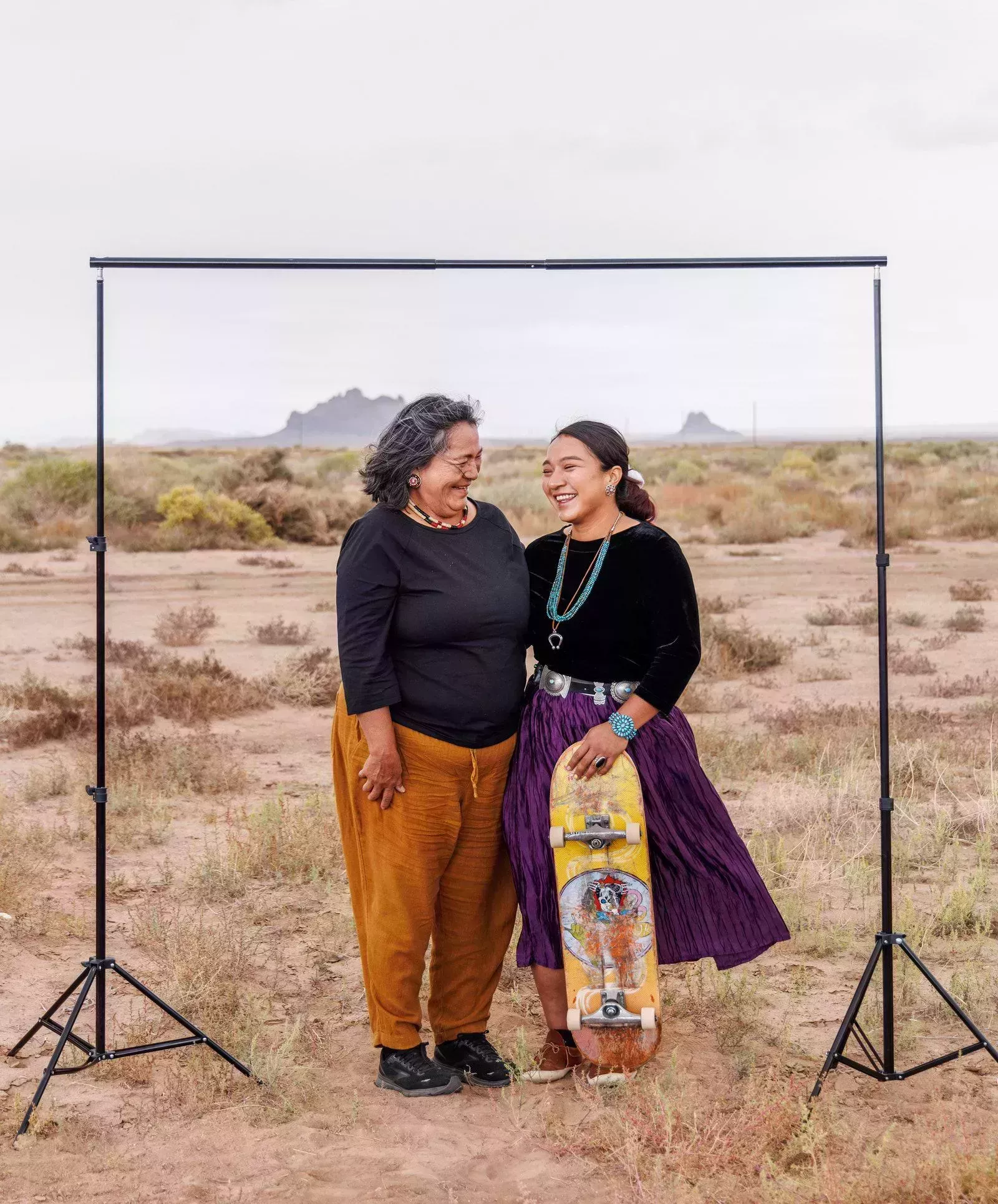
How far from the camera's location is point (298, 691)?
10.4m

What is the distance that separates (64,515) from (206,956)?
2070 centimetres

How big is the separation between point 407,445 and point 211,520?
19904mm

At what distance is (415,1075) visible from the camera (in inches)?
154

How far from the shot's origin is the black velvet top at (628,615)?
3695 mm

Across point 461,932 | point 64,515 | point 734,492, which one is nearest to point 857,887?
point 461,932

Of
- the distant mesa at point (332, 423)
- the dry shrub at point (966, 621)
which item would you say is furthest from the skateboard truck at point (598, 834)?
the distant mesa at point (332, 423)

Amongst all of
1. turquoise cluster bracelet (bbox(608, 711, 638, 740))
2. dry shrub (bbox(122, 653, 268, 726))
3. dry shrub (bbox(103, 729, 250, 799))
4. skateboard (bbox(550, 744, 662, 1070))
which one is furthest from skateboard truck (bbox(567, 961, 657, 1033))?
dry shrub (bbox(122, 653, 268, 726))

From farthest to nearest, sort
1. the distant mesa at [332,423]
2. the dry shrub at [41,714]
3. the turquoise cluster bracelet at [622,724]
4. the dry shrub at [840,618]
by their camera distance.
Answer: the distant mesa at [332,423] → the dry shrub at [840,618] → the dry shrub at [41,714] → the turquoise cluster bracelet at [622,724]

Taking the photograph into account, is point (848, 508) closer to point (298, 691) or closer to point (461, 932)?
point (298, 691)

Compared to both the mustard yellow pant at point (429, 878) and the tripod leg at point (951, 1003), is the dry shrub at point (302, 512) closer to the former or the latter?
the mustard yellow pant at point (429, 878)

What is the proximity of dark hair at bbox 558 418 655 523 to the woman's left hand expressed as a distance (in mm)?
644

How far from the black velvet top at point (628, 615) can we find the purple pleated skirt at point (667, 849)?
0.44ft

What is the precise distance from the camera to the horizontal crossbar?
3.89m

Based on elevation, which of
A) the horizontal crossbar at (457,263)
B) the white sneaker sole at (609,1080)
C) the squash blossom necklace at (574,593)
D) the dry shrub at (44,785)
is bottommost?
the white sneaker sole at (609,1080)
